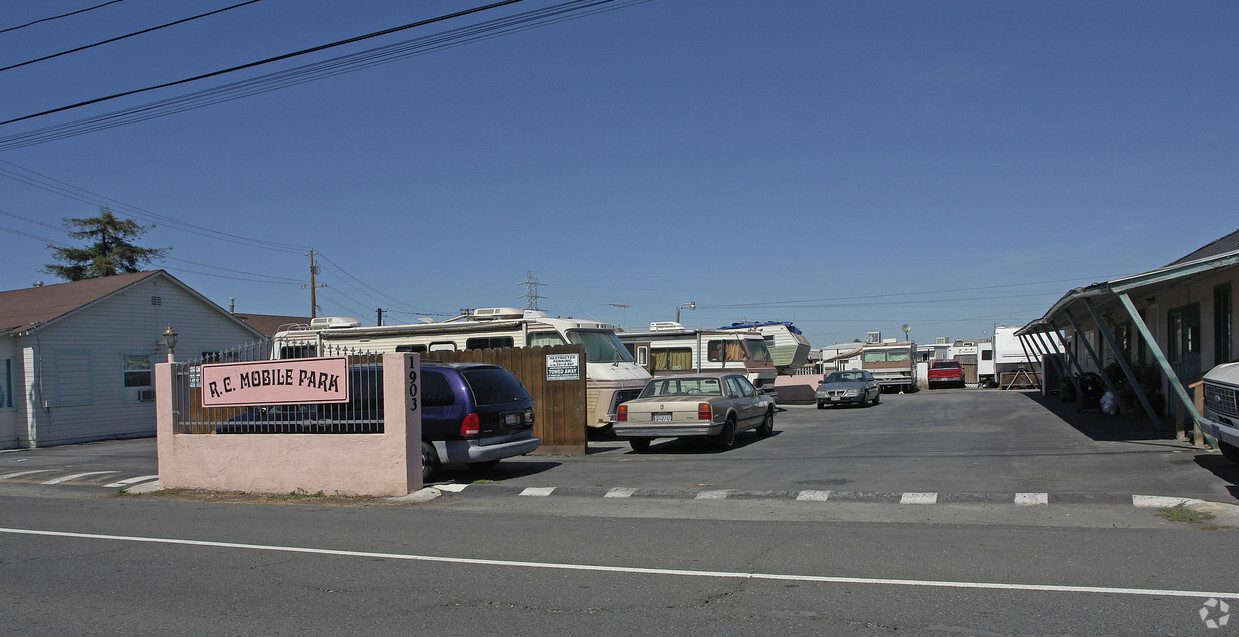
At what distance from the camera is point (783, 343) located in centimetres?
3416

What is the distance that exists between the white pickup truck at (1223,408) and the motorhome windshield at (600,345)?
10.7 m

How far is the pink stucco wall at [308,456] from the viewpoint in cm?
1182

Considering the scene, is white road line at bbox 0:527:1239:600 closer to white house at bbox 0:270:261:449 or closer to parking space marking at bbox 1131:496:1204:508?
parking space marking at bbox 1131:496:1204:508

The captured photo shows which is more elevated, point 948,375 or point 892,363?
point 892,363

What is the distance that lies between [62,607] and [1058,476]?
10971 millimetres

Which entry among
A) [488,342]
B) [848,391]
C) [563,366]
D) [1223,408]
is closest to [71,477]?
[488,342]

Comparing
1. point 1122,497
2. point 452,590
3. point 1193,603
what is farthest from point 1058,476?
point 452,590

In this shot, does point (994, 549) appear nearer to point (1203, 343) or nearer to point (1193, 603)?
point (1193, 603)

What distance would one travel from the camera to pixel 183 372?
13.7 metres

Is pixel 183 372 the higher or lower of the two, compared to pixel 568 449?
higher

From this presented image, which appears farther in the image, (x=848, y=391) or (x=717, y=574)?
(x=848, y=391)

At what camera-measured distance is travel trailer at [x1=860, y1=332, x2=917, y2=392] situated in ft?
138

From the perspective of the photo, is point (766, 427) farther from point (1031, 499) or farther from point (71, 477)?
point (71, 477)

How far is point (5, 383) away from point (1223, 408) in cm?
2610
